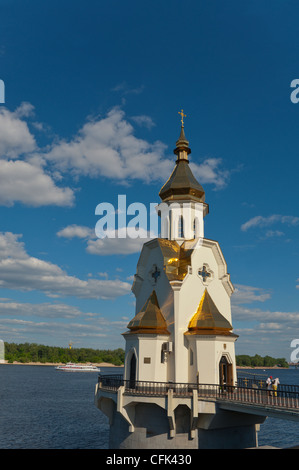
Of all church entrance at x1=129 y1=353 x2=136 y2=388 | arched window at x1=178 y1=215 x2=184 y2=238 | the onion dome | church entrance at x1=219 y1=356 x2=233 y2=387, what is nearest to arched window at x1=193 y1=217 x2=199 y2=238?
arched window at x1=178 y1=215 x2=184 y2=238

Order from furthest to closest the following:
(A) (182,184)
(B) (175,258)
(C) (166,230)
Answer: (C) (166,230) → (A) (182,184) → (B) (175,258)

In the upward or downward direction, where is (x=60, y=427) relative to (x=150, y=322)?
downward

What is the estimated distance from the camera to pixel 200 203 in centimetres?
2797

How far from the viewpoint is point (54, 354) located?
162 m

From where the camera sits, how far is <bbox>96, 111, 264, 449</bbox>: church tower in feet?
66.0

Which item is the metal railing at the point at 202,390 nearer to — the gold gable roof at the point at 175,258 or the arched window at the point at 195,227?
the gold gable roof at the point at 175,258

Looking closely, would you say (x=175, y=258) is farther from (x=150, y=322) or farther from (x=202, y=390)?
(x=202, y=390)

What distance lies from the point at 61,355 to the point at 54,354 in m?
3.05

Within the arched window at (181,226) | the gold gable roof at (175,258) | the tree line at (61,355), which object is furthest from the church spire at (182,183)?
the tree line at (61,355)

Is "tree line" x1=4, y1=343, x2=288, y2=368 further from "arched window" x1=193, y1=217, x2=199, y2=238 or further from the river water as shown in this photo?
"arched window" x1=193, y1=217, x2=199, y2=238

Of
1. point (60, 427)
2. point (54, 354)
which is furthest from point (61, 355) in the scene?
point (60, 427)

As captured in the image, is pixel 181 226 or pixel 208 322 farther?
pixel 181 226
